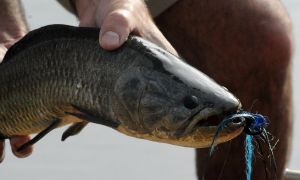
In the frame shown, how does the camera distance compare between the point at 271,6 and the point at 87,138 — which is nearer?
the point at 271,6

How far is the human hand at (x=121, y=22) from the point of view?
8.27 feet

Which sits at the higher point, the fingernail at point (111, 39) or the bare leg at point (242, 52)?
the fingernail at point (111, 39)

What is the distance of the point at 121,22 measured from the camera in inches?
102

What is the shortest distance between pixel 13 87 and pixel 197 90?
78 centimetres

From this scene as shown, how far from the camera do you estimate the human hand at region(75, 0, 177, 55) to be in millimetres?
2521

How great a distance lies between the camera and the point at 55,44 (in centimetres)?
272

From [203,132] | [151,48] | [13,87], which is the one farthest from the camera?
[13,87]

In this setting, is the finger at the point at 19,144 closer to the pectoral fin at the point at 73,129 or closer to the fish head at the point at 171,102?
the pectoral fin at the point at 73,129

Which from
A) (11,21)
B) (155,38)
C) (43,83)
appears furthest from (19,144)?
(155,38)

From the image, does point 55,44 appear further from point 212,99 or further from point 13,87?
point 212,99

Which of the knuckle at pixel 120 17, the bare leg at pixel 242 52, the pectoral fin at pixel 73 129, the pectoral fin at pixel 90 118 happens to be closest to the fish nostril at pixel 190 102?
the pectoral fin at pixel 90 118

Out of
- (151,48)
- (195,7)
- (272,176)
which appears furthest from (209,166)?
(151,48)

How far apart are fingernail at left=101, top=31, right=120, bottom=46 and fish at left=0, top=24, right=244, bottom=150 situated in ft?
A: 0.08

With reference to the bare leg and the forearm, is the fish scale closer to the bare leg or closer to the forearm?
the forearm
